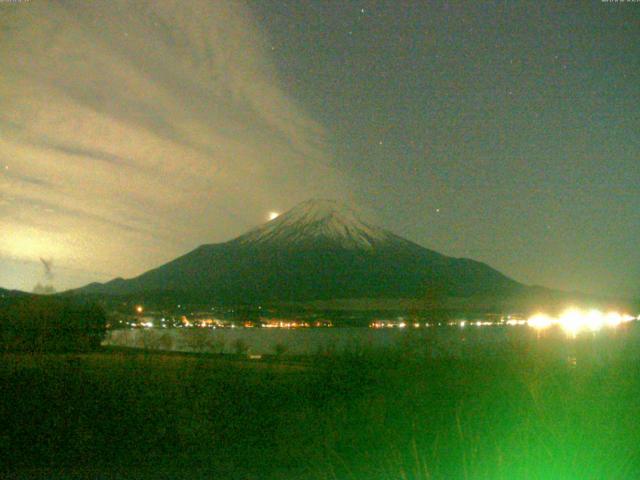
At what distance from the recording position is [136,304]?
4372 centimetres

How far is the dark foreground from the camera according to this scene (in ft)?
28.7

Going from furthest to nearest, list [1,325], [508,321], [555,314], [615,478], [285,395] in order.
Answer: [555,314], [508,321], [1,325], [285,395], [615,478]

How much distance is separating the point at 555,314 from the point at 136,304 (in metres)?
24.8

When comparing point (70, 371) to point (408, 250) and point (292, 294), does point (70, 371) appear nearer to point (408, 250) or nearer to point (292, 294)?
point (292, 294)

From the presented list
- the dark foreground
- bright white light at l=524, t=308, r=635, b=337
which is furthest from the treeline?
bright white light at l=524, t=308, r=635, b=337

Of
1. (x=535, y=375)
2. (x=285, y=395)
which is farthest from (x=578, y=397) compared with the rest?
(x=285, y=395)

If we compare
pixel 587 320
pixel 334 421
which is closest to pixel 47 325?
pixel 334 421

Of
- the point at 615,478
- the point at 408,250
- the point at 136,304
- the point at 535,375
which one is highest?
the point at 408,250

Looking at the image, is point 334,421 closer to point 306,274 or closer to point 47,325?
point 47,325

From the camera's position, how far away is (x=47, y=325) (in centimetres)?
2742

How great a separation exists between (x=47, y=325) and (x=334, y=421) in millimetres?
19194

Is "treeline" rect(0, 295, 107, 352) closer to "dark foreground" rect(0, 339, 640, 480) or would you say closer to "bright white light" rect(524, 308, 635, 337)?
"dark foreground" rect(0, 339, 640, 480)

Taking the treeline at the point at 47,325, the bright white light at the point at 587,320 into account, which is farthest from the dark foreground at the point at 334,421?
the bright white light at the point at 587,320

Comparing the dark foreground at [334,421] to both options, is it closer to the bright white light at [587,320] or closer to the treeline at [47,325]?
the treeline at [47,325]
